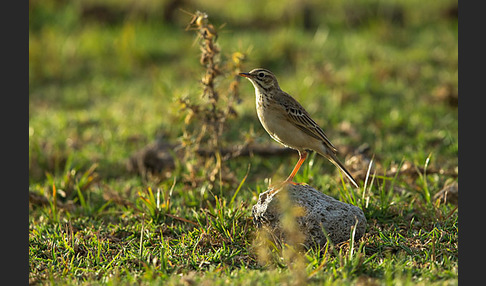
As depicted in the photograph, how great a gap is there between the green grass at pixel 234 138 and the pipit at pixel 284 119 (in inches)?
22.6

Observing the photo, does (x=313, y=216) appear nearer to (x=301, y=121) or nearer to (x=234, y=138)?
(x=301, y=121)

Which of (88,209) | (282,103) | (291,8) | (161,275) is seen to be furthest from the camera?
(291,8)

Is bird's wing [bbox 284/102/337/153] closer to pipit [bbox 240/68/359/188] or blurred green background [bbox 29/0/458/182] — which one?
pipit [bbox 240/68/359/188]

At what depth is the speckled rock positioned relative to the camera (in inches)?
197

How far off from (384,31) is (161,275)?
861cm

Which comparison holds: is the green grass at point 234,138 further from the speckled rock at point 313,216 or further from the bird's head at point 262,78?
the bird's head at point 262,78

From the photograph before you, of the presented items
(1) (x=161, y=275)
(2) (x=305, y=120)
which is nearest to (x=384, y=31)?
(2) (x=305, y=120)

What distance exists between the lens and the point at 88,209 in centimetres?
650

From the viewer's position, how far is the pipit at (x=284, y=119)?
230 inches

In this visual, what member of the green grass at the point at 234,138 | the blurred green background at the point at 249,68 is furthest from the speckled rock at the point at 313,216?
the blurred green background at the point at 249,68

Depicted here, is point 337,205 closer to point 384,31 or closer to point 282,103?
point 282,103

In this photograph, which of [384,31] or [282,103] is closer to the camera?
[282,103]

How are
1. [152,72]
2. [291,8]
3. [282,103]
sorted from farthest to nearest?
1. [291,8]
2. [152,72]
3. [282,103]

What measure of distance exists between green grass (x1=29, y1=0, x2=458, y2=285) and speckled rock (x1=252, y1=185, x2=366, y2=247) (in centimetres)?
14
